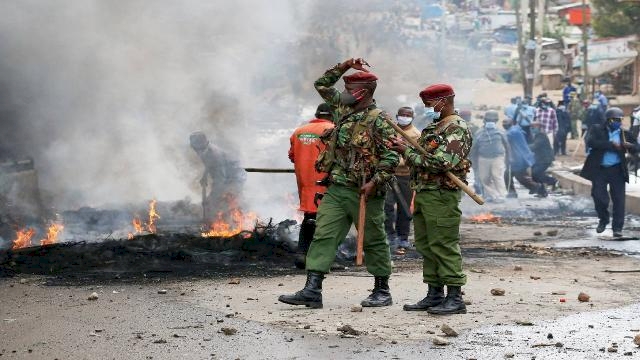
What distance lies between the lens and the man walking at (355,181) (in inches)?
269

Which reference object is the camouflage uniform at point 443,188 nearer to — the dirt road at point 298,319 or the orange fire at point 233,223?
the dirt road at point 298,319

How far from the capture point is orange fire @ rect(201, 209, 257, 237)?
440 inches

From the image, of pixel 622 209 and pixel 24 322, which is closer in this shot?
pixel 24 322

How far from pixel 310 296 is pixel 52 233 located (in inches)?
181

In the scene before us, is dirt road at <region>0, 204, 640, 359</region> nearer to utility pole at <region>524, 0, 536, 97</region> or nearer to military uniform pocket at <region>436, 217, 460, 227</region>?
military uniform pocket at <region>436, 217, 460, 227</region>

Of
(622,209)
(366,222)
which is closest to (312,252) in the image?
(366,222)

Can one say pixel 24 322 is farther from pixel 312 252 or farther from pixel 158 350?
pixel 312 252

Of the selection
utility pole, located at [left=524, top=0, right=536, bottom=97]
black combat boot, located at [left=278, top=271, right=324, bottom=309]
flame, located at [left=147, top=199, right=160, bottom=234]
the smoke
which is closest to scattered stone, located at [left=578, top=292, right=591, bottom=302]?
black combat boot, located at [left=278, top=271, right=324, bottom=309]

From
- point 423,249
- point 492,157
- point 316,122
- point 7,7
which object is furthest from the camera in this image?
point 492,157

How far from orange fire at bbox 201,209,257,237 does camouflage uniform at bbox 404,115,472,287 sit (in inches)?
174

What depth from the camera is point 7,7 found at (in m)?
12.9

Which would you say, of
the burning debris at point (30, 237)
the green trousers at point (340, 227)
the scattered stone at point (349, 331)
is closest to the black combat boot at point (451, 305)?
the green trousers at point (340, 227)

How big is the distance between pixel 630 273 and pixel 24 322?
16.0 feet

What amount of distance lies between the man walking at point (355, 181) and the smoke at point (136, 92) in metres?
6.26
